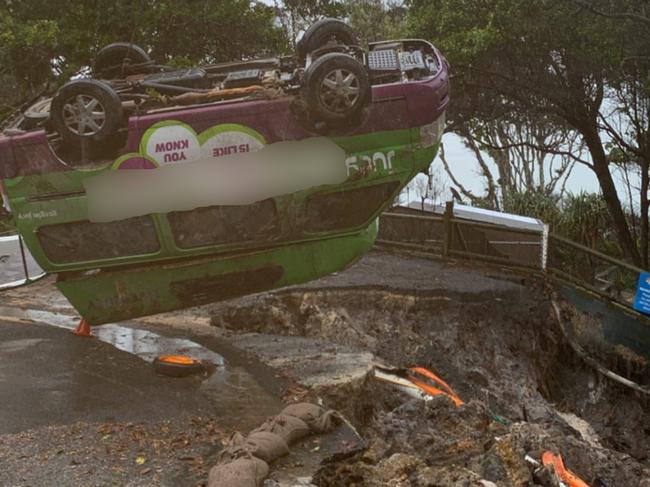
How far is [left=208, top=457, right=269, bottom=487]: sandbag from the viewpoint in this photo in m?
5.32

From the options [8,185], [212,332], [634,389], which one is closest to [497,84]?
[634,389]

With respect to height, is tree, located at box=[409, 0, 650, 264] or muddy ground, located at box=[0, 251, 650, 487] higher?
tree, located at box=[409, 0, 650, 264]

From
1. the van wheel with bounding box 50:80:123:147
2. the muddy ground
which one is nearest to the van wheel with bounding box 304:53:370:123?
the van wheel with bounding box 50:80:123:147

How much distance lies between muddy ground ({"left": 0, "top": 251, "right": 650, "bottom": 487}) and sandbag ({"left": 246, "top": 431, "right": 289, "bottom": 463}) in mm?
94

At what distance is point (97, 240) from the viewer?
7.48 metres

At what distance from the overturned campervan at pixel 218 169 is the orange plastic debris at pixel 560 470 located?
2476mm

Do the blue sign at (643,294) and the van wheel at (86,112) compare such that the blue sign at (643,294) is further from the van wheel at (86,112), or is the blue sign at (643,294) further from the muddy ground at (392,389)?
the van wheel at (86,112)

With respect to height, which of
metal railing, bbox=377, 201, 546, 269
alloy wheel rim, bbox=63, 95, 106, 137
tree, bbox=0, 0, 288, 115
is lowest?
metal railing, bbox=377, 201, 546, 269

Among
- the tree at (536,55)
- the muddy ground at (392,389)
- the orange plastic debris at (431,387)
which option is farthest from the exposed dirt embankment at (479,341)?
the tree at (536,55)

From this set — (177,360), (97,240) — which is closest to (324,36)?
(97,240)

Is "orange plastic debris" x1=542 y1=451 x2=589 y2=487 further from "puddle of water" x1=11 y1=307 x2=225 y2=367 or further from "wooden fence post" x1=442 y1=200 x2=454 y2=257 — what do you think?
"wooden fence post" x1=442 y1=200 x2=454 y2=257

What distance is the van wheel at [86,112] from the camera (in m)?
6.81

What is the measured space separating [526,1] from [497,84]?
84.6 inches

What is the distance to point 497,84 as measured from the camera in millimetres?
16672
